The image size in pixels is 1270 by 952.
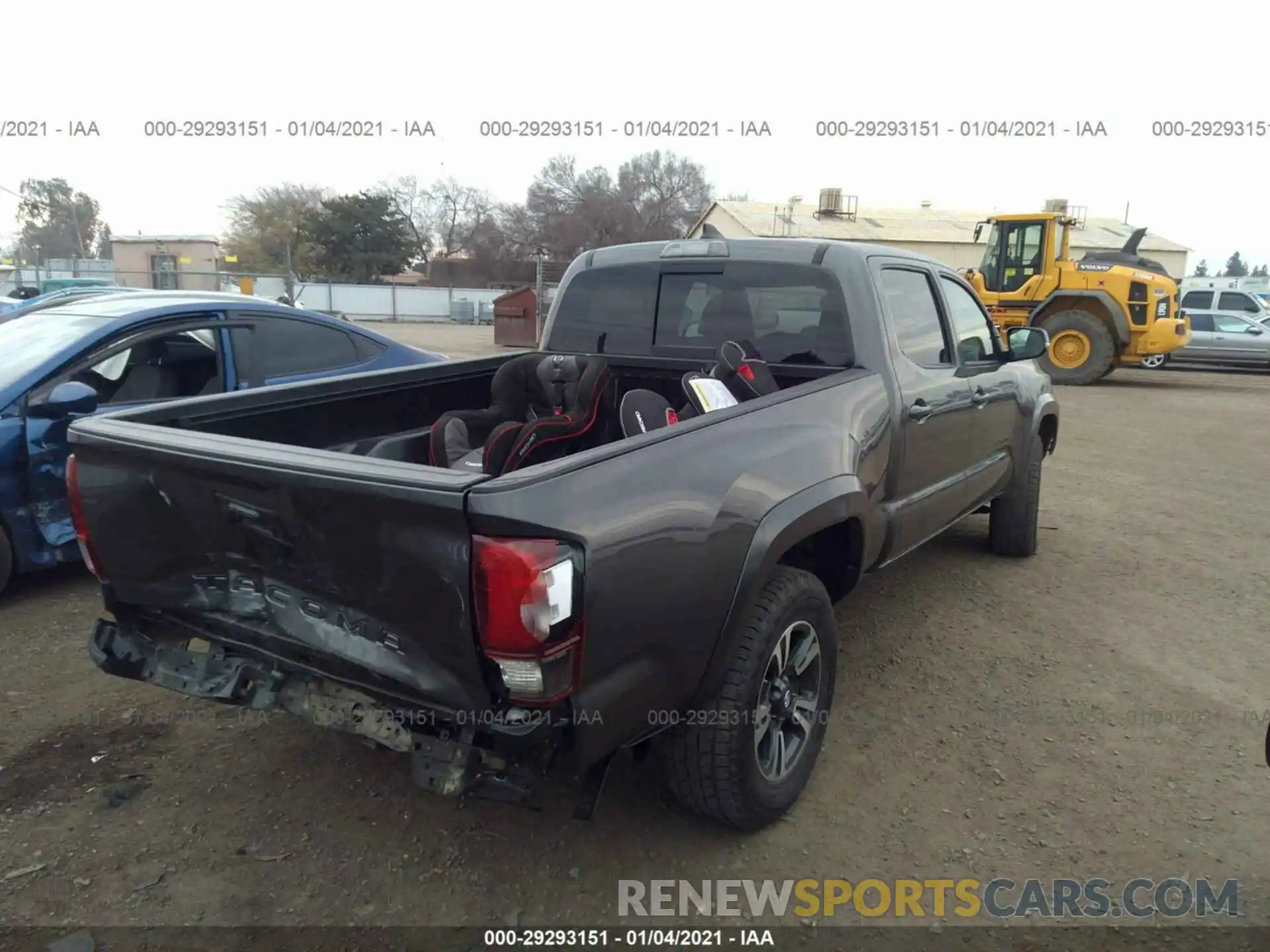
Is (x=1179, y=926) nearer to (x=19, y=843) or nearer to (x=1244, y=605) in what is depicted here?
(x=1244, y=605)

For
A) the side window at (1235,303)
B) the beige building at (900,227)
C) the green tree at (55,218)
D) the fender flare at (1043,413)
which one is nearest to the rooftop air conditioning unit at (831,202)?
the beige building at (900,227)

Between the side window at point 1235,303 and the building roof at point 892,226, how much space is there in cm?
1809

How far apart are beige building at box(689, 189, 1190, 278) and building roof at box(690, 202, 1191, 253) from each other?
32 mm

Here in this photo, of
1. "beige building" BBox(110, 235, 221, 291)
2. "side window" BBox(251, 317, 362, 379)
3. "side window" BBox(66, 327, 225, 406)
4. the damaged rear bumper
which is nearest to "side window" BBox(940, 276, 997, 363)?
the damaged rear bumper

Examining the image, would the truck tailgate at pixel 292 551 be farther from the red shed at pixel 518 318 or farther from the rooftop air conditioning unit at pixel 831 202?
the rooftop air conditioning unit at pixel 831 202

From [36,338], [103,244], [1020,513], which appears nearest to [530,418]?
[36,338]

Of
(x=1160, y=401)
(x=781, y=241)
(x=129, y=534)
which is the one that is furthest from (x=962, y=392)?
(x=1160, y=401)

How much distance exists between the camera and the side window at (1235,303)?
68.0ft

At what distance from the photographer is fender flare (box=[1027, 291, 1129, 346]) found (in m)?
15.9

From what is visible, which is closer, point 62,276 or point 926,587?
point 926,587

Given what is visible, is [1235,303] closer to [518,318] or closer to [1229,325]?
[1229,325]

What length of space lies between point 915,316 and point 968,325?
2.51 feet

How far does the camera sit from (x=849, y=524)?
329cm

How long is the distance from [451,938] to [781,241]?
2.97 m
